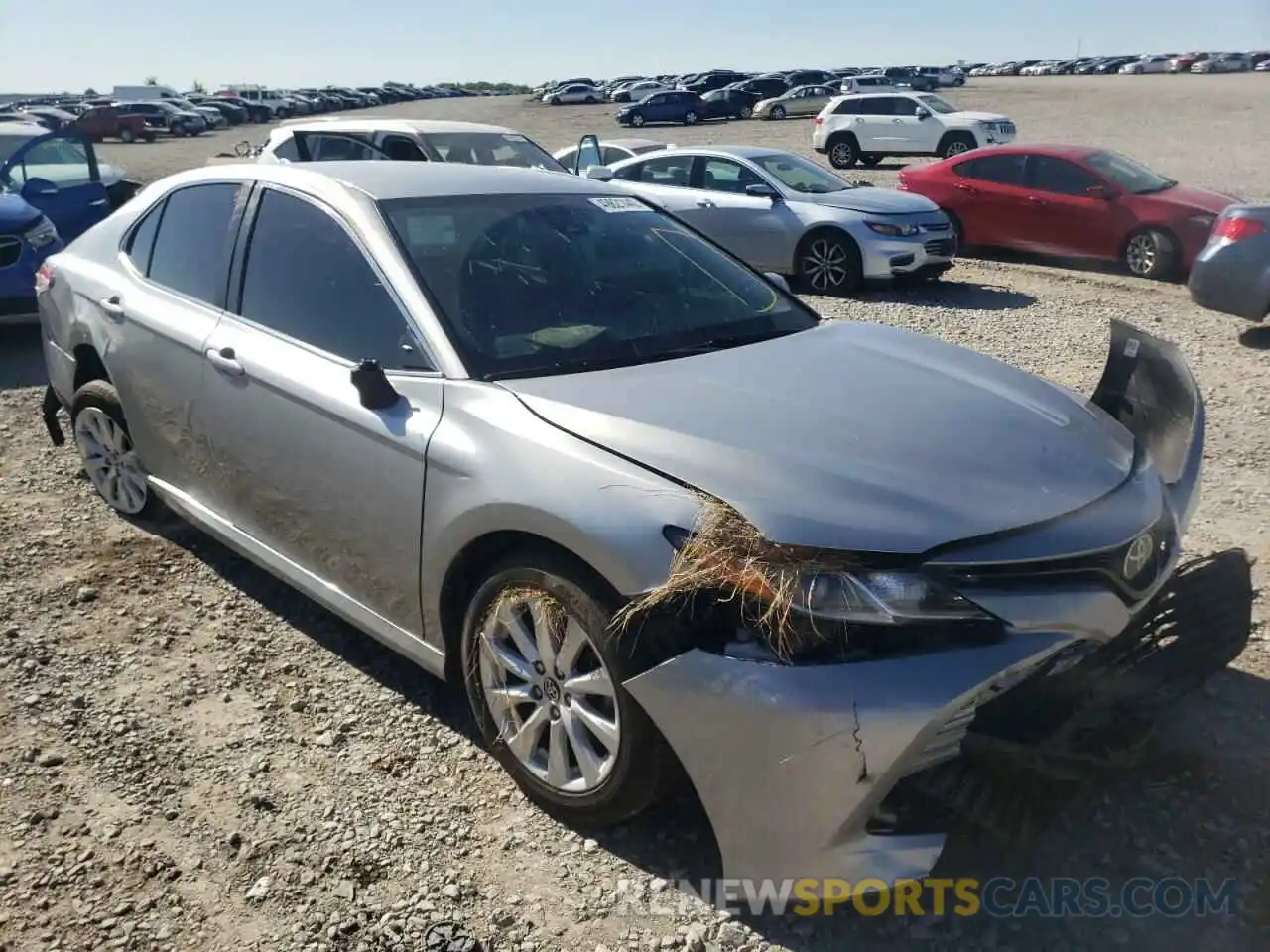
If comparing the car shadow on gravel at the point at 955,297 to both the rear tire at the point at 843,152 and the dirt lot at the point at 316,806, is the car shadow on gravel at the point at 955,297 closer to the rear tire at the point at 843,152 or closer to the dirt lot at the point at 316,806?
the dirt lot at the point at 316,806

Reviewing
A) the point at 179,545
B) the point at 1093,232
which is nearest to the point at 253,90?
the point at 1093,232

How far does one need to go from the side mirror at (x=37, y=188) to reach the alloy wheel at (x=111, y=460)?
21.5 feet

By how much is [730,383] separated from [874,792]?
→ 1.25m

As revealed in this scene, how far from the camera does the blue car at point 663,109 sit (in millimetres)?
42875

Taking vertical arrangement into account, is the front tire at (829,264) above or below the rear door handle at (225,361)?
below

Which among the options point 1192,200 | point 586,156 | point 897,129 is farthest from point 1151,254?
point 897,129

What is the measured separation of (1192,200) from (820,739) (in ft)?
37.2

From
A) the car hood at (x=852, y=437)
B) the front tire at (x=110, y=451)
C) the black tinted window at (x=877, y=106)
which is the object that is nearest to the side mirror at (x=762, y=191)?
the front tire at (x=110, y=451)

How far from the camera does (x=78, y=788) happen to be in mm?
3209

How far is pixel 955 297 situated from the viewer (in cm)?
1092

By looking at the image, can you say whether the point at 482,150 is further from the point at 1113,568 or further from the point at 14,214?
the point at 1113,568

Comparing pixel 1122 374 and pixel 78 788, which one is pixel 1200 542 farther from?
pixel 78 788

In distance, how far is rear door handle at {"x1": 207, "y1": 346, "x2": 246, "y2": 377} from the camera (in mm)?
3717

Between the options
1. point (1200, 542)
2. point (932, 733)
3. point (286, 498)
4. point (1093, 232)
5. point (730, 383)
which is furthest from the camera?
point (1093, 232)
